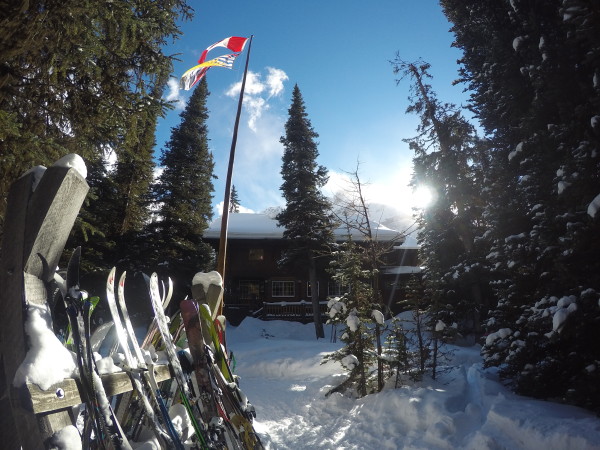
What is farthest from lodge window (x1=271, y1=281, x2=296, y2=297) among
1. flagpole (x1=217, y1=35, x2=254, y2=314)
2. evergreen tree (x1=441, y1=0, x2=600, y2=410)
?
evergreen tree (x1=441, y1=0, x2=600, y2=410)

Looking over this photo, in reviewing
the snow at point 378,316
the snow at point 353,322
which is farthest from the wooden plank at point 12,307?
the snow at point 378,316

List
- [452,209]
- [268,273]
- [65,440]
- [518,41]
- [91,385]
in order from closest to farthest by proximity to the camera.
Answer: [65,440], [91,385], [518,41], [452,209], [268,273]

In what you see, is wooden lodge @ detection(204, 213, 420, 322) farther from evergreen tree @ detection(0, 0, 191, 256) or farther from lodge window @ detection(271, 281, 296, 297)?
evergreen tree @ detection(0, 0, 191, 256)

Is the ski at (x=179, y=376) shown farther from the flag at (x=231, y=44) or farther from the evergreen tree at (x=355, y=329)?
the flag at (x=231, y=44)

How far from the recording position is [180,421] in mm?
2777

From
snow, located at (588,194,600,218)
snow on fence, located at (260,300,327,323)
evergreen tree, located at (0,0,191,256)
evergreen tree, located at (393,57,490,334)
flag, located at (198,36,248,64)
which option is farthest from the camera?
snow on fence, located at (260,300,327,323)

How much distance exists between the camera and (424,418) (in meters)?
5.98

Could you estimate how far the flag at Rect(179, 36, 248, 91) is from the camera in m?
9.52

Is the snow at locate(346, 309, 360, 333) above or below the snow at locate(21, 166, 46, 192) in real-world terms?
below

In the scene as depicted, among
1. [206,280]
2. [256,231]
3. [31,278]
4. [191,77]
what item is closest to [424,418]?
[206,280]

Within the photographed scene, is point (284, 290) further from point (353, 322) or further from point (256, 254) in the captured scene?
point (353, 322)

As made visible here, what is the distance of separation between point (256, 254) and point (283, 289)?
12.3 feet

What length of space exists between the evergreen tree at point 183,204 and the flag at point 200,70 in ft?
38.9

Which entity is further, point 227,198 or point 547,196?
point 227,198
